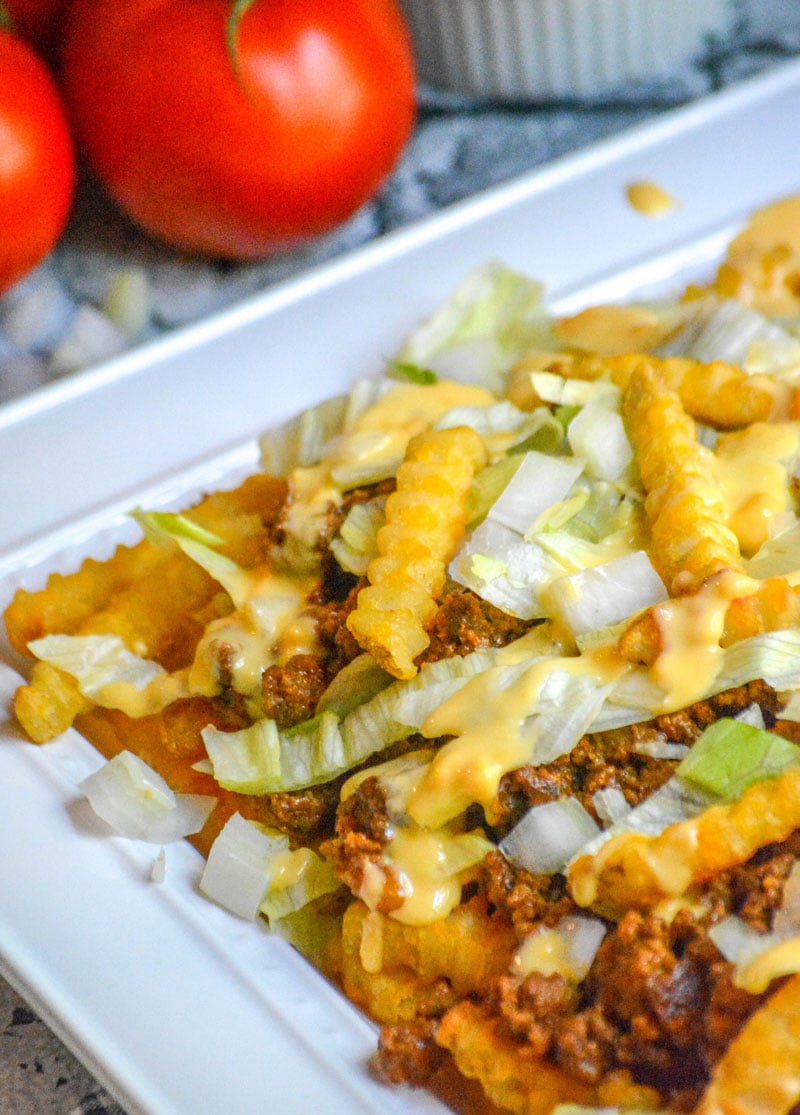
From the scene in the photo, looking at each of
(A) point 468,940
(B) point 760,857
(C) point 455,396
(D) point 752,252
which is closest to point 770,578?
(B) point 760,857

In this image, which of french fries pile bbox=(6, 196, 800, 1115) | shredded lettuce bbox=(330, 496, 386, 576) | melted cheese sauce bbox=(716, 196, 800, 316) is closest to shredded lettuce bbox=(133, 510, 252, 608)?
french fries pile bbox=(6, 196, 800, 1115)

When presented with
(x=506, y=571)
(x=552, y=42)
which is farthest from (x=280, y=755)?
(x=552, y=42)

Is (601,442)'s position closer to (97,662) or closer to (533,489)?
(533,489)

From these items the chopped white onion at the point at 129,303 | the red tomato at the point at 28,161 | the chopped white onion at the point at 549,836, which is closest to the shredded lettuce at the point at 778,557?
the chopped white onion at the point at 549,836

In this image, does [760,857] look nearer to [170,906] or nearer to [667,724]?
[667,724]

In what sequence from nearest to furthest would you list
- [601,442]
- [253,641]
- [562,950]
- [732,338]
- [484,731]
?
1. [562,950]
2. [484,731]
3. [253,641]
4. [601,442]
5. [732,338]

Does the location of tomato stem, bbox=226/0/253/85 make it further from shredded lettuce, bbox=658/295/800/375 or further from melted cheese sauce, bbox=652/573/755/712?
melted cheese sauce, bbox=652/573/755/712
